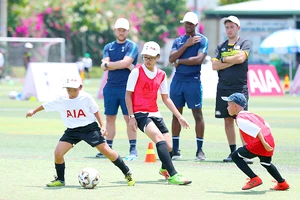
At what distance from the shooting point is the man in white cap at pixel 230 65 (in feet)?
41.4

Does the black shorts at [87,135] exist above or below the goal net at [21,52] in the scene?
above

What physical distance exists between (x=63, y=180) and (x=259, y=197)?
238 cm

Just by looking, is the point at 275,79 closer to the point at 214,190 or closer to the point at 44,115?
the point at 44,115

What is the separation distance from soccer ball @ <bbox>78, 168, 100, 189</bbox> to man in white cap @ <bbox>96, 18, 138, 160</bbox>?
3.27 meters

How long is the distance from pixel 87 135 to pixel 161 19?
52913 millimetres

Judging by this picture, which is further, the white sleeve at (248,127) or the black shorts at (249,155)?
the black shorts at (249,155)

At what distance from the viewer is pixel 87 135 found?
33.4 feet

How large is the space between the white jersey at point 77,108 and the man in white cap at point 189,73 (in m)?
3.23

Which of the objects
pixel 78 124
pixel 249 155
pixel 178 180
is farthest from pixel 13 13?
pixel 249 155

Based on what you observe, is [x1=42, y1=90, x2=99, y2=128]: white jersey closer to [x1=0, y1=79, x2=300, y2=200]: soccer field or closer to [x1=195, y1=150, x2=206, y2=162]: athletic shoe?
[x1=0, y1=79, x2=300, y2=200]: soccer field

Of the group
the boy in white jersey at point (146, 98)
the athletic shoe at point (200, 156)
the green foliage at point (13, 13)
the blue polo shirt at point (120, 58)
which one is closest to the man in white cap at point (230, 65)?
the athletic shoe at point (200, 156)

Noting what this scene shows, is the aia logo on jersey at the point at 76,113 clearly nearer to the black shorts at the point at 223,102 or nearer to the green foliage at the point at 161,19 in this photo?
the black shorts at the point at 223,102

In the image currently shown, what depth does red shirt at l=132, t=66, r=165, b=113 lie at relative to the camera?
10.7m

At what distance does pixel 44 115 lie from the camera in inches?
862
